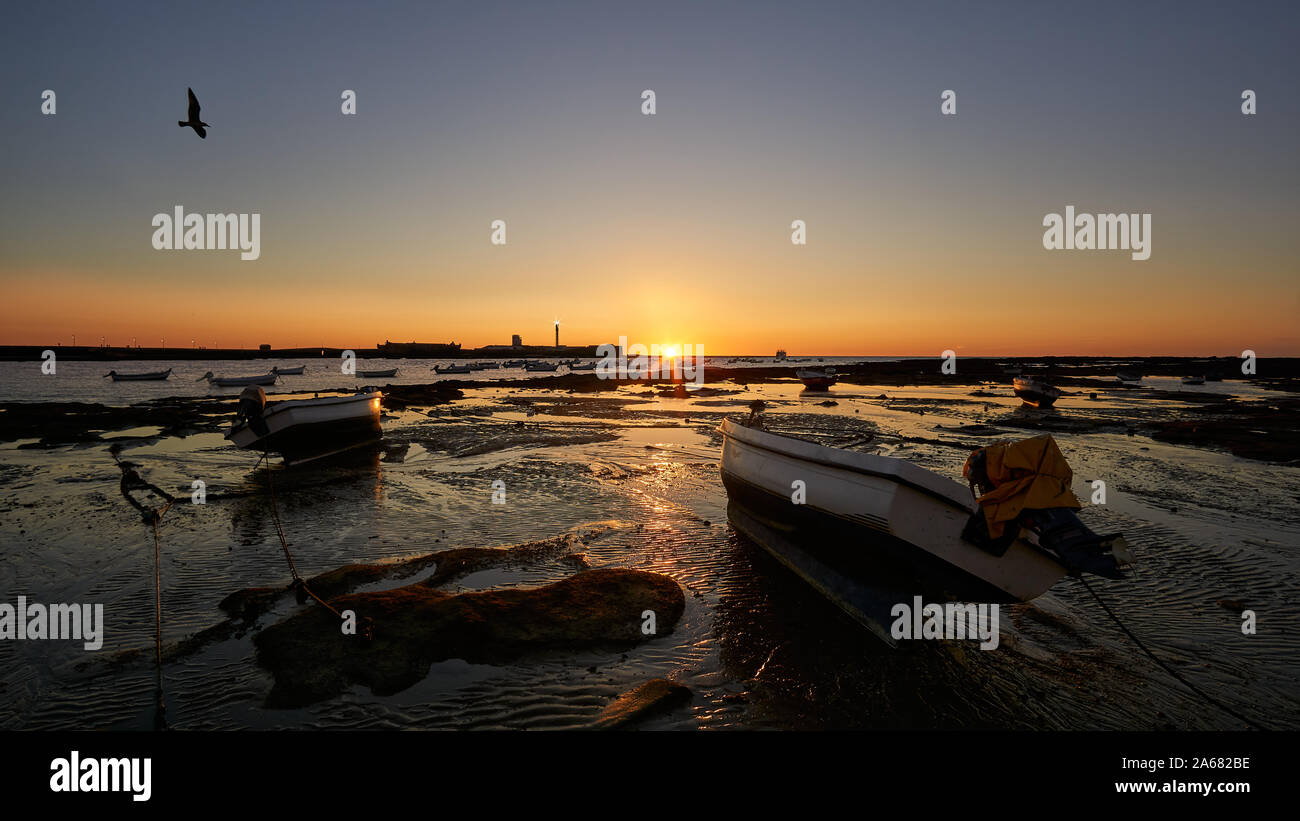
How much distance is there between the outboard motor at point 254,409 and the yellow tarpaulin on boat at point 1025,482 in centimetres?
1839

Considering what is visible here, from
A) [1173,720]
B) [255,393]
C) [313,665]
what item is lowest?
[1173,720]

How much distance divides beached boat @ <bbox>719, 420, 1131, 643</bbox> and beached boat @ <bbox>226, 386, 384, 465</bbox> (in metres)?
16.0

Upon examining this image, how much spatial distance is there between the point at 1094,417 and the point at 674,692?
36.4 metres

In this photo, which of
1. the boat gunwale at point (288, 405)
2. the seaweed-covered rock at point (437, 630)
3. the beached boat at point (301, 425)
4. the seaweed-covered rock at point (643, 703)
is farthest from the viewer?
the boat gunwale at point (288, 405)

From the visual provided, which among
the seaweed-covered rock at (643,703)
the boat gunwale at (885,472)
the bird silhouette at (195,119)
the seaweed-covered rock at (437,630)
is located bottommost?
the seaweed-covered rock at (643,703)

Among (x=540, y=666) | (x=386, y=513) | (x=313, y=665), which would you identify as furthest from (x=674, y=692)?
(x=386, y=513)

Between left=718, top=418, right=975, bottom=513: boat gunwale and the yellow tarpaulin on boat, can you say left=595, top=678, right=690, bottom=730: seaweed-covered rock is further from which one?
the yellow tarpaulin on boat

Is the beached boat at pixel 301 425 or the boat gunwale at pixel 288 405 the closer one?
the beached boat at pixel 301 425

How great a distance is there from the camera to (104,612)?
724cm

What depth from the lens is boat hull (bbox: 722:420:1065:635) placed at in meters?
6.07

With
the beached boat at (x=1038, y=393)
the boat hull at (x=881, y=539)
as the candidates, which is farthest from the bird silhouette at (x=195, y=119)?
the beached boat at (x=1038, y=393)

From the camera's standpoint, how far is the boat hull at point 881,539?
607cm

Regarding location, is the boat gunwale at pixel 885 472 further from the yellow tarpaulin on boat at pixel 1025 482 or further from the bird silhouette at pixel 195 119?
the bird silhouette at pixel 195 119

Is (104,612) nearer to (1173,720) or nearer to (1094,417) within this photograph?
(1173,720)
